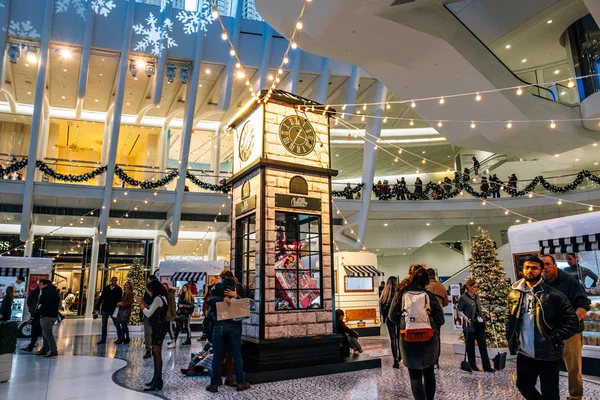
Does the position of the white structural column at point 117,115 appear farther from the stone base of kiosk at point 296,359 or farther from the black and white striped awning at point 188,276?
the stone base of kiosk at point 296,359

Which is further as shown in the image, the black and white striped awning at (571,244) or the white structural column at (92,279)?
the white structural column at (92,279)

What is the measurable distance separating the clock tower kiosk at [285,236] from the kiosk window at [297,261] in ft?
0.05

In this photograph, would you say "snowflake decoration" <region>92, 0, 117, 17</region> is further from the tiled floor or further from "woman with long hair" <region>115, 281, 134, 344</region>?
the tiled floor

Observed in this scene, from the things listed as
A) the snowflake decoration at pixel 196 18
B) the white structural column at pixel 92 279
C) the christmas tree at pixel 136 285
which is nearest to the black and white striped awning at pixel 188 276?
the christmas tree at pixel 136 285

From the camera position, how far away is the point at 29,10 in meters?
11.5

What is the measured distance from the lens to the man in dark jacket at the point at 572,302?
3682 mm

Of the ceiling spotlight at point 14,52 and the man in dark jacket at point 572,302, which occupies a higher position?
the ceiling spotlight at point 14,52

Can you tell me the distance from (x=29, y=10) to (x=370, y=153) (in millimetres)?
11445

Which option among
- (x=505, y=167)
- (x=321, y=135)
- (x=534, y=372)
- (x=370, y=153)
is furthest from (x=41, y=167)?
(x=505, y=167)

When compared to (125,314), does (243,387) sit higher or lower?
lower

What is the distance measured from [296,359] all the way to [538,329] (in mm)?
3523

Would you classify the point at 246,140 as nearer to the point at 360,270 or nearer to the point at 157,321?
the point at 157,321

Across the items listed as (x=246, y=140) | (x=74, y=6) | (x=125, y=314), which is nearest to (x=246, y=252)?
(x=246, y=140)

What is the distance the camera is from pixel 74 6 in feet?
38.9
